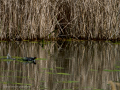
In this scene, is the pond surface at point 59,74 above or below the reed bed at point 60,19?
below

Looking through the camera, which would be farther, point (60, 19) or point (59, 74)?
point (60, 19)

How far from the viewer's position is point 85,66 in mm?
4996

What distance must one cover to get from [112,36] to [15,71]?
6.17 metres

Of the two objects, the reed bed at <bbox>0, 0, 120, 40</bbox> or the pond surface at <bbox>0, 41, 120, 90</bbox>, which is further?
the reed bed at <bbox>0, 0, 120, 40</bbox>

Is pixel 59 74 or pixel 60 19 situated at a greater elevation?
pixel 60 19

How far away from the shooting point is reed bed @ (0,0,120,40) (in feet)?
30.2

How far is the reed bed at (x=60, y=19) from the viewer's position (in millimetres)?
9211

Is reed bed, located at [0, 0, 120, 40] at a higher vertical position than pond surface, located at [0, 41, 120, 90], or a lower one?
higher

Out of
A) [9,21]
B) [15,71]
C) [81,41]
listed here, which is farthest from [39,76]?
[81,41]

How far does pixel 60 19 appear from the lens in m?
9.66

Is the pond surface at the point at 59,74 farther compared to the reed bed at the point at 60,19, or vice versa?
the reed bed at the point at 60,19

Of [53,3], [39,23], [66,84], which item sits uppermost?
[53,3]

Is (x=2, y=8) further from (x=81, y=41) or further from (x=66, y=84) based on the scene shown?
(x=66, y=84)

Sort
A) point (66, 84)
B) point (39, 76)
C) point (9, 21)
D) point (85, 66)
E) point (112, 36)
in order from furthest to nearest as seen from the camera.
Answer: point (112, 36) < point (9, 21) < point (85, 66) < point (39, 76) < point (66, 84)
